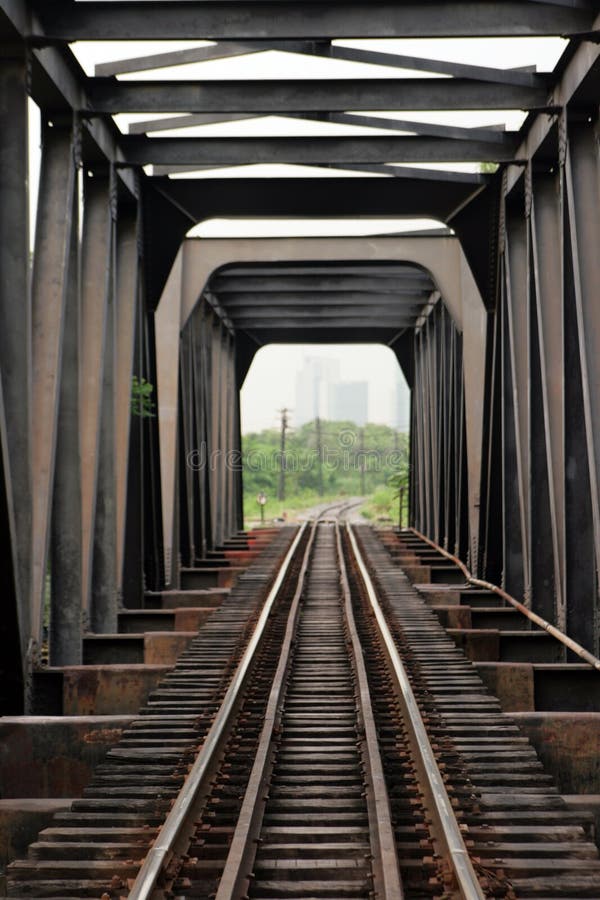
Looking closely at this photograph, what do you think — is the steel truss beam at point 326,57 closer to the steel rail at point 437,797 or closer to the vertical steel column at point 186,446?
the steel rail at point 437,797

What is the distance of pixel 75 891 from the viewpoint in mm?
4953

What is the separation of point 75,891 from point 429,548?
23.5 metres

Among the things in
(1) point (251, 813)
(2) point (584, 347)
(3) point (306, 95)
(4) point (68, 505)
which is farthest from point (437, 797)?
(3) point (306, 95)

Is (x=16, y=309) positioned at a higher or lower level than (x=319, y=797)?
higher

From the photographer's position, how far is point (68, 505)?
12.2m

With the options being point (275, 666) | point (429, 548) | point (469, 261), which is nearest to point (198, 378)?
point (429, 548)

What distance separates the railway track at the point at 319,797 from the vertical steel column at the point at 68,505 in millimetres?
2277

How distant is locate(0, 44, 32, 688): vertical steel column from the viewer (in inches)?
372

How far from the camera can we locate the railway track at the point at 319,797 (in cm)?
509

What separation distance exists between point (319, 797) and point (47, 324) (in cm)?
627

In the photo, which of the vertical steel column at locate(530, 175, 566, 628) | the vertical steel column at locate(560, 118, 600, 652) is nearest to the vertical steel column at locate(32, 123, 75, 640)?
the vertical steel column at locate(560, 118, 600, 652)

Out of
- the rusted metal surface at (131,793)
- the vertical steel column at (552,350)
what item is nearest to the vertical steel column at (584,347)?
the vertical steel column at (552,350)

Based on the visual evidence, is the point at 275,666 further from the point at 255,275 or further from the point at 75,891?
the point at 255,275

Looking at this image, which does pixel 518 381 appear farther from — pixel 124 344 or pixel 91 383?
pixel 91 383
